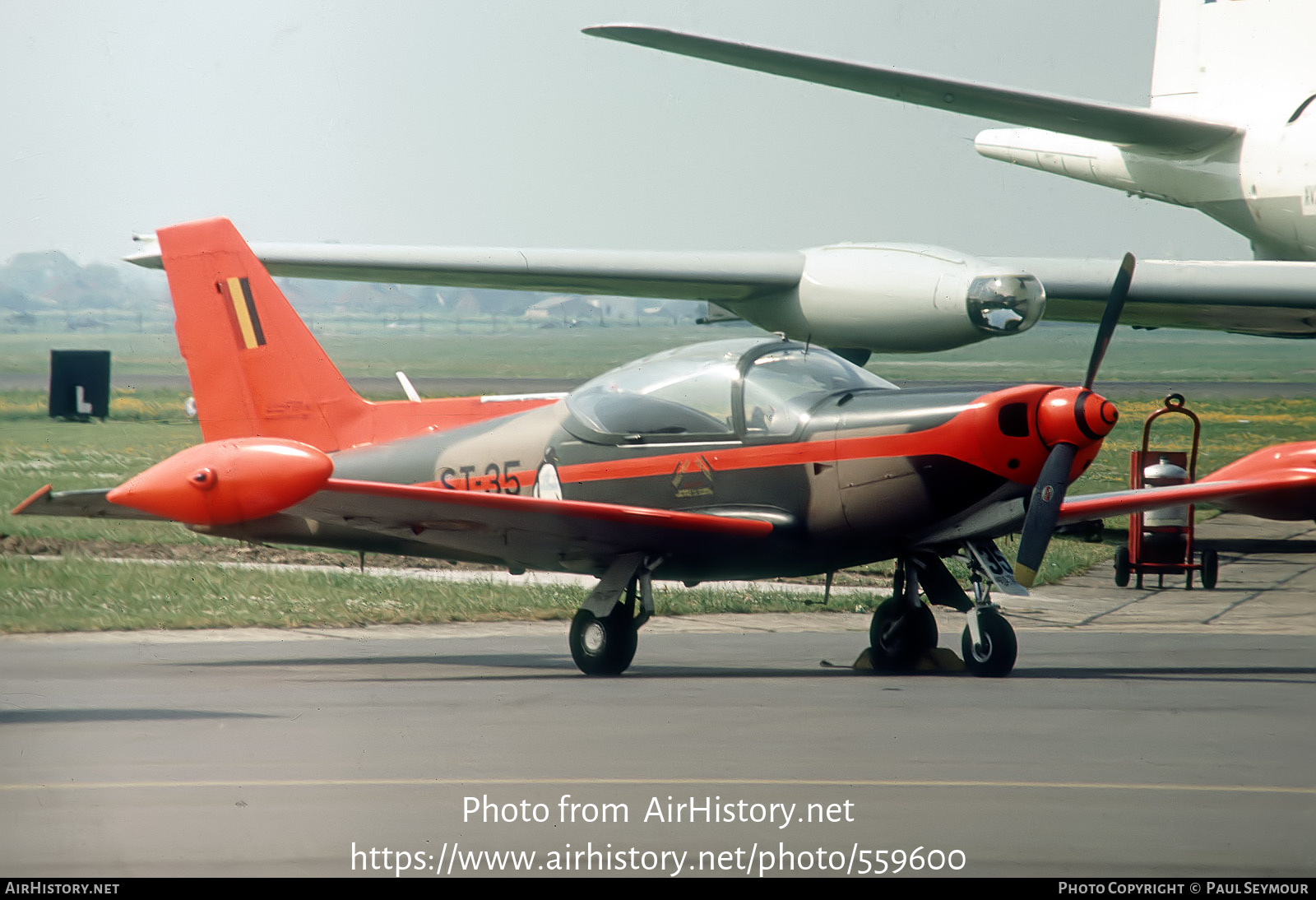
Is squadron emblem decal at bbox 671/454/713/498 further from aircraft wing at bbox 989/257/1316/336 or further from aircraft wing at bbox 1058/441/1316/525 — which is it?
aircraft wing at bbox 989/257/1316/336

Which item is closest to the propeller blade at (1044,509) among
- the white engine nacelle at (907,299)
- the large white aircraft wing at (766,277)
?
the white engine nacelle at (907,299)

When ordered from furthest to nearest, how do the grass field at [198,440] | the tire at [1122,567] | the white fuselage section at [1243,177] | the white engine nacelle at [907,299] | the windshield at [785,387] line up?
the white fuselage section at [1243,177] < the tire at [1122,567] < the white engine nacelle at [907,299] < the grass field at [198,440] < the windshield at [785,387]

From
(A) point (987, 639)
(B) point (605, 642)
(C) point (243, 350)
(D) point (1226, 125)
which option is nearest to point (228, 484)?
(B) point (605, 642)

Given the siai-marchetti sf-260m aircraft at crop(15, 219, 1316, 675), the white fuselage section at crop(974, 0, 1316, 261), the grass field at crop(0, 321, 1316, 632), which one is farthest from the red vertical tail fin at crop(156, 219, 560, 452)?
the white fuselage section at crop(974, 0, 1316, 261)

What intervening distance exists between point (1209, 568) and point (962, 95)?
4674 millimetres

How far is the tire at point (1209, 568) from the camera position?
1234 cm

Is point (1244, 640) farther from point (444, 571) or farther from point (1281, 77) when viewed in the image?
point (444, 571)

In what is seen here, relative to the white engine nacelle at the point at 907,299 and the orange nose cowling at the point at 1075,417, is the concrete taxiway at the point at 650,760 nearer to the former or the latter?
the orange nose cowling at the point at 1075,417

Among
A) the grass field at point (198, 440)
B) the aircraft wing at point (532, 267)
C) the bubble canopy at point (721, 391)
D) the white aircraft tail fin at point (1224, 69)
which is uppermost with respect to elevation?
the white aircraft tail fin at point (1224, 69)

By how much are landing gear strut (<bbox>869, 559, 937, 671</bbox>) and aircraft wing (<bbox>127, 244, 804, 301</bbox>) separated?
6.37m

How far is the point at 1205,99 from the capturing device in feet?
43.0

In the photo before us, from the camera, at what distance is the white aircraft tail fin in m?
12.7

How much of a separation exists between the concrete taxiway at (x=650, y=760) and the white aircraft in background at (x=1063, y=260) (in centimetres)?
366

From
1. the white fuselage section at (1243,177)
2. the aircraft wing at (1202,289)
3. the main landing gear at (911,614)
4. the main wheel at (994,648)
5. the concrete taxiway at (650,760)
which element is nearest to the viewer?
the concrete taxiway at (650,760)
